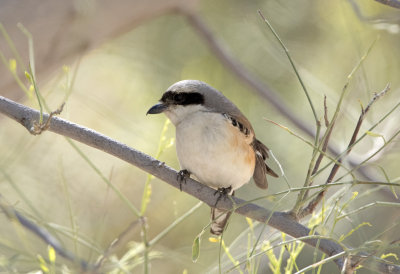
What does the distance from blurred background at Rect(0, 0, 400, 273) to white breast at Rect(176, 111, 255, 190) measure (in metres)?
0.91

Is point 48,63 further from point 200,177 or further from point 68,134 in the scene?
point 68,134

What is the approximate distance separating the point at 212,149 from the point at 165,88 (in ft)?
4.94

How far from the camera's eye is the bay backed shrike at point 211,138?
2.62 m

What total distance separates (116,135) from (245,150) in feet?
4.99

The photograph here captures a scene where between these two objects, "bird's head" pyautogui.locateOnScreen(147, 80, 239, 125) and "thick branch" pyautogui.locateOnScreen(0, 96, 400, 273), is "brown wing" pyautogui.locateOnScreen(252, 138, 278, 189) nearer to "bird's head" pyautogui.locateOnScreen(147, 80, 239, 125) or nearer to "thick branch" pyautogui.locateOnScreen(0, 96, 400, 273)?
"bird's head" pyautogui.locateOnScreen(147, 80, 239, 125)

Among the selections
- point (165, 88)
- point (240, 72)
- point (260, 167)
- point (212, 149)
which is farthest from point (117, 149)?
point (165, 88)

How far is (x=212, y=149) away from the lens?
2605 mm

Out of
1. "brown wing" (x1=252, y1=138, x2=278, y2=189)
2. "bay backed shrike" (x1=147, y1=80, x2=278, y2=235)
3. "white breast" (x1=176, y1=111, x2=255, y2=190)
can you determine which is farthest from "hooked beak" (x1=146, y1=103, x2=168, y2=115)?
"brown wing" (x1=252, y1=138, x2=278, y2=189)

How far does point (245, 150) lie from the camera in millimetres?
2734

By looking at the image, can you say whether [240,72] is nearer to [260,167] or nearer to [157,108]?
[260,167]

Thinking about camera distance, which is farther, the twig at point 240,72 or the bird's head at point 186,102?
the twig at point 240,72

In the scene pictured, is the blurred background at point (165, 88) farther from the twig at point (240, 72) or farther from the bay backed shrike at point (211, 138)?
the bay backed shrike at point (211, 138)

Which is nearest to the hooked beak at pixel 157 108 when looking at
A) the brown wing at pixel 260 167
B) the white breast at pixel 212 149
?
the white breast at pixel 212 149

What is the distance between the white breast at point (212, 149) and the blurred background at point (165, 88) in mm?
911
